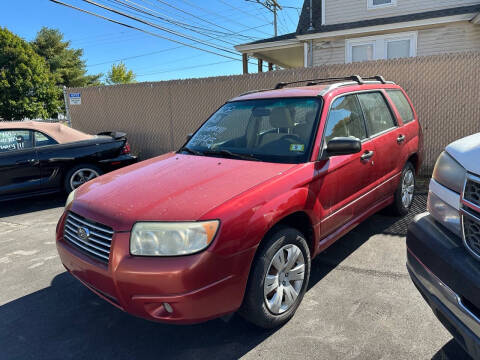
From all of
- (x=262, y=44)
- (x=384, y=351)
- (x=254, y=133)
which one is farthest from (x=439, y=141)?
(x=262, y=44)

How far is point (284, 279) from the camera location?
99.9 inches

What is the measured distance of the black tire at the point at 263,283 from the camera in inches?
88.7

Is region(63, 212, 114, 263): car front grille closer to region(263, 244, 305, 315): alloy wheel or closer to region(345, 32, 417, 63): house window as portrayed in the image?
region(263, 244, 305, 315): alloy wheel

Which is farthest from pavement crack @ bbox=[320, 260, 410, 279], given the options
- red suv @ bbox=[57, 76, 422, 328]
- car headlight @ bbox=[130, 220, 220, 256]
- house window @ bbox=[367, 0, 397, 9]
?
house window @ bbox=[367, 0, 397, 9]

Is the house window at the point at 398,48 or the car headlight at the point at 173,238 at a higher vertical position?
the house window at the point at 398,48

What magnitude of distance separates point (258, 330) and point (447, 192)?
1.59m

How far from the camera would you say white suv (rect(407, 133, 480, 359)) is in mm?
1616

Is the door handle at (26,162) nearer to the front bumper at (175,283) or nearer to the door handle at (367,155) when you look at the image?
the front bumper at (175,283)

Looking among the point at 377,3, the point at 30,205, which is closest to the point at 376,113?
the point at 30,205

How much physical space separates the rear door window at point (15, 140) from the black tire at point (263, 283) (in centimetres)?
535

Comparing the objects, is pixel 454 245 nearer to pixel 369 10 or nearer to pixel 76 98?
pixel 76 98

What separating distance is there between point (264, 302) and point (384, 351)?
841mm

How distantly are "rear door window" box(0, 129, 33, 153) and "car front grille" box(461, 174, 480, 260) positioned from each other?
640 centimetres

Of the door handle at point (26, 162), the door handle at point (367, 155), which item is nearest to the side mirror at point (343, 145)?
the door handle at point (367, 155)
